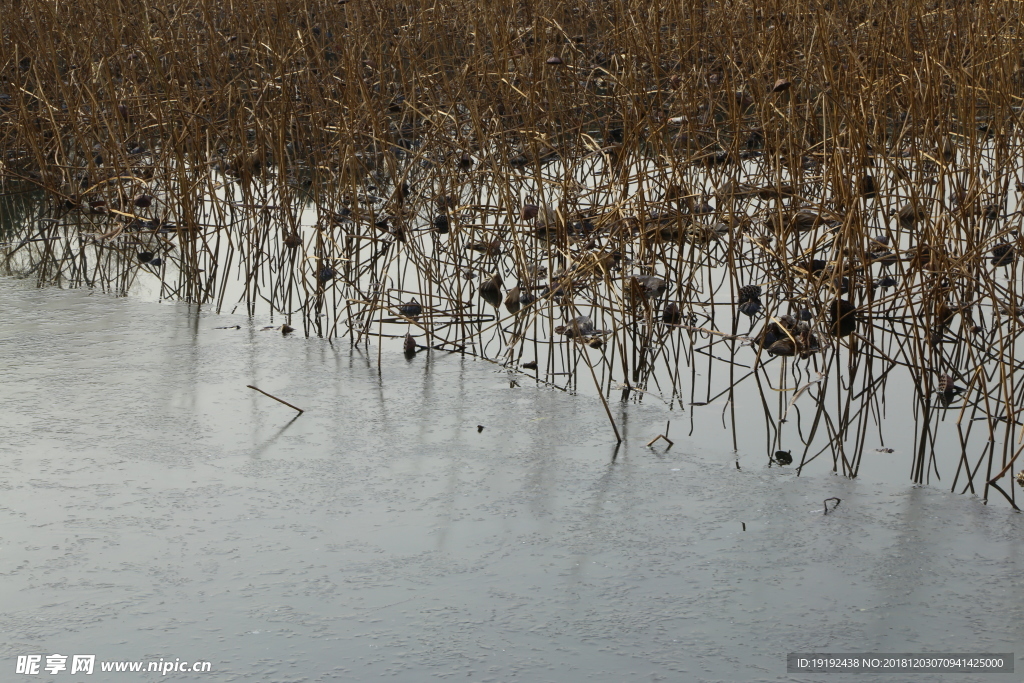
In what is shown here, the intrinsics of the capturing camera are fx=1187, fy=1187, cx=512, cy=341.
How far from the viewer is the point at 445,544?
162 centimetres

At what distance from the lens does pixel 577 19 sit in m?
4.73

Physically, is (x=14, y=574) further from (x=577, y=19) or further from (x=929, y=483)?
(x=577, y=19)

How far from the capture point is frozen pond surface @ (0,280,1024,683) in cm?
137

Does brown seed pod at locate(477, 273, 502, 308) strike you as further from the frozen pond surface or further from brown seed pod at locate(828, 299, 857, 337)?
brown seed pod at locate(828, 299, 857, 337)

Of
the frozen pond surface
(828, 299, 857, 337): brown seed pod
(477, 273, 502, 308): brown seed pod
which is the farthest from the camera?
(477, 273, 502, 308): brown seed pod

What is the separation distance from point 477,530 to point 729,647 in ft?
1.44

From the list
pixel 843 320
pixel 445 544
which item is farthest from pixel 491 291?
pixel 445 544

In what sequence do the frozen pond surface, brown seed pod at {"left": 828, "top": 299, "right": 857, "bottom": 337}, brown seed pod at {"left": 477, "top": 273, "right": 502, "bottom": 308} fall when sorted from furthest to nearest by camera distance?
brown seed pod at {"left": 477, "top": 273, "right": 502, "bottom": 308}, brown seed pod at {"left": 828, "top": 299, "right": 857, "bottom": 337}, the frozen pond surface

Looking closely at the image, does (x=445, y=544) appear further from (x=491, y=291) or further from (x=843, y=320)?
(x=491, y=291)

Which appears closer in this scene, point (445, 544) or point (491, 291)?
point (445, 544)

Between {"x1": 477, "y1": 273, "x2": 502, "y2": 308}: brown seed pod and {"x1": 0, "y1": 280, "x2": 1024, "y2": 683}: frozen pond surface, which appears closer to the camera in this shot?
{"x1": 0, "y1": 280, "x2": 1024, "y2": 683}: frozen pond surface

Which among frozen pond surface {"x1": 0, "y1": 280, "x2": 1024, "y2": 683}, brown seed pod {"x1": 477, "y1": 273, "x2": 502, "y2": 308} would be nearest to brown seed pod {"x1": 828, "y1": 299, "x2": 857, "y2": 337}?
frozen pond surface {"x1": 0, "y1": 280, "x2": 1024, "y2": 683}

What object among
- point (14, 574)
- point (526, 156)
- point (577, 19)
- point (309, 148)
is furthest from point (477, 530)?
point (577, 19)

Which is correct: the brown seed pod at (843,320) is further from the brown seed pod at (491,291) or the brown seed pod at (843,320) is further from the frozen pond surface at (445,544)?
the brown seed pod at (491,291)
